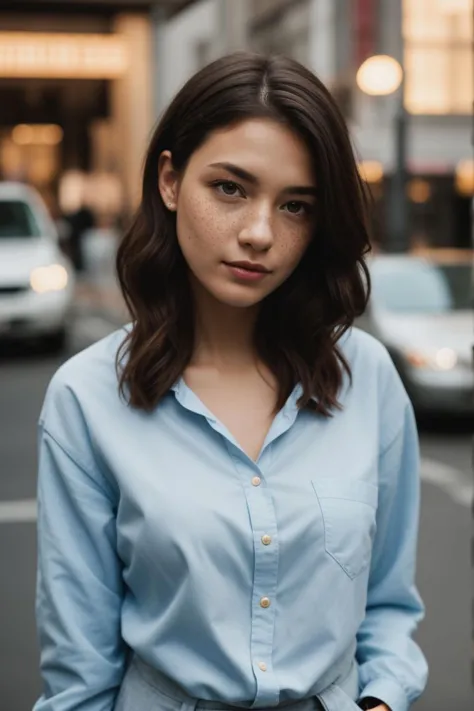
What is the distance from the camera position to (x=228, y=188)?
1.84 meters

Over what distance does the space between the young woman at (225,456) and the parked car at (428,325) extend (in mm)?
7852

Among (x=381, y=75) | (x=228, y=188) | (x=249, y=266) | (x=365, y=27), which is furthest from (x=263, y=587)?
(x=365, y=27)

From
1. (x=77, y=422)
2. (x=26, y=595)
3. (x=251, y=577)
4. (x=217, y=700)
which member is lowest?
(x=26, y=595)

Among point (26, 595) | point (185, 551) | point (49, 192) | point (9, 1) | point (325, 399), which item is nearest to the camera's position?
point (185, 551)

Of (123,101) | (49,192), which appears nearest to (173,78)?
(49,192)

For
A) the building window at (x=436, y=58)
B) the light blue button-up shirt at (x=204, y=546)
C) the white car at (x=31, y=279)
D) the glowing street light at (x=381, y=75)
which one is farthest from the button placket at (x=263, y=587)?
the building window at (x=436, y=58)

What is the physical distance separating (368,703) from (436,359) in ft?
26.5

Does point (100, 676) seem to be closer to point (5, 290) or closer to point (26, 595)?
point (26, 595)

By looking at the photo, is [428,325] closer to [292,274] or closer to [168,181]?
[292,274]

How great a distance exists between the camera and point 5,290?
45.4ft

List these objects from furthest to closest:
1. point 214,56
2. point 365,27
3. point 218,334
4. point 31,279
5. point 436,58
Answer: point 436,58 < point 365,27 < point 214,56 < point 31,279 < point 218,334

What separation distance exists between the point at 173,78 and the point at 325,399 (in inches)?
1535

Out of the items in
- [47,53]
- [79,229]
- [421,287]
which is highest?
[47,53]

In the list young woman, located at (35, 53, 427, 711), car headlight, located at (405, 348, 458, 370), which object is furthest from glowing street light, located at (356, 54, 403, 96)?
young woman, located at (35, 53, 427, 711)
